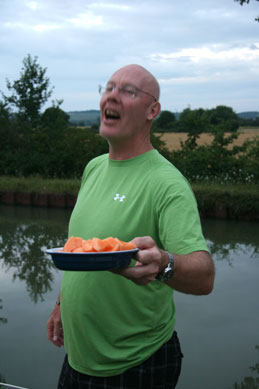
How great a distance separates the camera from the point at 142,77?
6.01 ft

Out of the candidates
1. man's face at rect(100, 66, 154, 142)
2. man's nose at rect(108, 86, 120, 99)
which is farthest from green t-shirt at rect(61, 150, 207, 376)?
man's nose at rect(108, 86, 120, 99)

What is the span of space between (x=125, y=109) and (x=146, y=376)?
0.95 m

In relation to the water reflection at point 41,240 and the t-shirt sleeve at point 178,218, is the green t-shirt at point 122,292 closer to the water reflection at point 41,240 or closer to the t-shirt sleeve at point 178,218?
the t-shirt sleeve at point 178,218

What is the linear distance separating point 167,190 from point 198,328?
2.76m

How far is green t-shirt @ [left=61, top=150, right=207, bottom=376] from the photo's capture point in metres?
1.63

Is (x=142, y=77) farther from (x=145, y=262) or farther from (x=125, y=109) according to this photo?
(x=145, y=262)

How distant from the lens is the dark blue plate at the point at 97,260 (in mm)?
1264

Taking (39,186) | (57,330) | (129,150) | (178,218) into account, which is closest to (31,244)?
(39,186)

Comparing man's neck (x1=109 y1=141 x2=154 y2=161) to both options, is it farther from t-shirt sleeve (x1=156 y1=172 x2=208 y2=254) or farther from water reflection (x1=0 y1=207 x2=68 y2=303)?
water reflection (x1=0 y1=207 x2=68 y2=303)

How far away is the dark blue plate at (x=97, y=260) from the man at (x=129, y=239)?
24 cm

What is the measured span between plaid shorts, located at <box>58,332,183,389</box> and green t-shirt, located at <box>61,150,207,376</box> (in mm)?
28

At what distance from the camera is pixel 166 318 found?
5.86ft

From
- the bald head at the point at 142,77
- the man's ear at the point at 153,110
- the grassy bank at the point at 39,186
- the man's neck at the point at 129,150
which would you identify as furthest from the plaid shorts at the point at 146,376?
the grassy bank at the point at 39,186

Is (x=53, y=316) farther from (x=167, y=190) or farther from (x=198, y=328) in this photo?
(x=198, y=328)
